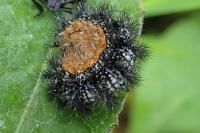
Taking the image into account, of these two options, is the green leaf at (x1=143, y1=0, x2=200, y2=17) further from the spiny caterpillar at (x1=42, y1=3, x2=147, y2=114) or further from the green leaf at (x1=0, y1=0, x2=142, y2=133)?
the spiny caterpillar at (x1=42, y1=3, x2=147, y2=114)

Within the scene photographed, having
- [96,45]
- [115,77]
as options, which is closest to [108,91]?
[115,77]

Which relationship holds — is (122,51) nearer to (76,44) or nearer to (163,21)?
(76,44)

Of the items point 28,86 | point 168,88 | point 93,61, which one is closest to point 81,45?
point 93,61

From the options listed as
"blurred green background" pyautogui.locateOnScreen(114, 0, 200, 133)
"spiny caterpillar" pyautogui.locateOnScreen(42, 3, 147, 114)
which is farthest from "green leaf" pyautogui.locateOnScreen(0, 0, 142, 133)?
"blurred green background" pyautogui.locateOnScreen(114, 0, 200, 133)

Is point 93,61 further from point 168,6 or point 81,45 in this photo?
point 168,6

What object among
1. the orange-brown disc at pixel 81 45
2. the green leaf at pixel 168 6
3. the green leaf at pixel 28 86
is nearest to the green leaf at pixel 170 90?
the green leaf at pixel 168 6

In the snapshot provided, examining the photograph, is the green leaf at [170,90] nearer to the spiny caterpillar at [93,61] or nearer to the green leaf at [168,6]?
the green leaf at [168,6]

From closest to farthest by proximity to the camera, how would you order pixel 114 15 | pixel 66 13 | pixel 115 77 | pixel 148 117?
pixel 115 77 < pixel 114 15 < pixel 66 13 < pixel 148 117
